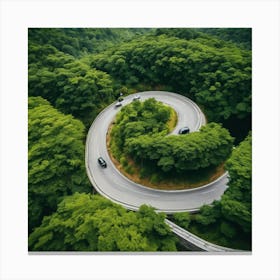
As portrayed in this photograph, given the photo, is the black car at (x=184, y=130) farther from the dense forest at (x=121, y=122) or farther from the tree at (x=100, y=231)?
the tree at (x=100, y=231)

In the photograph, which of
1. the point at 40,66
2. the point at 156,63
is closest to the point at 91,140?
the point at 40,66

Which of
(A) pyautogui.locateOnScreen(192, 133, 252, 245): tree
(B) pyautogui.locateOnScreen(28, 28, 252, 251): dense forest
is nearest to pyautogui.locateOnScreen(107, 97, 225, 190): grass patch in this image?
(B) pyautogui.locateOnScreen(28, 28, 252, 251): dense forest

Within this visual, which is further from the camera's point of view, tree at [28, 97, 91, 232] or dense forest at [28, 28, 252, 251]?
→ tree at [28, 97, 91, 232]

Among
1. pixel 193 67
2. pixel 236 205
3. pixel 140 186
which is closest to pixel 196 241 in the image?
pixel 236 205

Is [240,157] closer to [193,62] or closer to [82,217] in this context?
[82,217]

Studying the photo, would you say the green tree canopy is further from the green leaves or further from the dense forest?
the green leaves

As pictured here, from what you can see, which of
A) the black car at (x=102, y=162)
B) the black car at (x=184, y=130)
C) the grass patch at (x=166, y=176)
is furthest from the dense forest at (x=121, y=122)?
the black car at (x=184, y=130)
